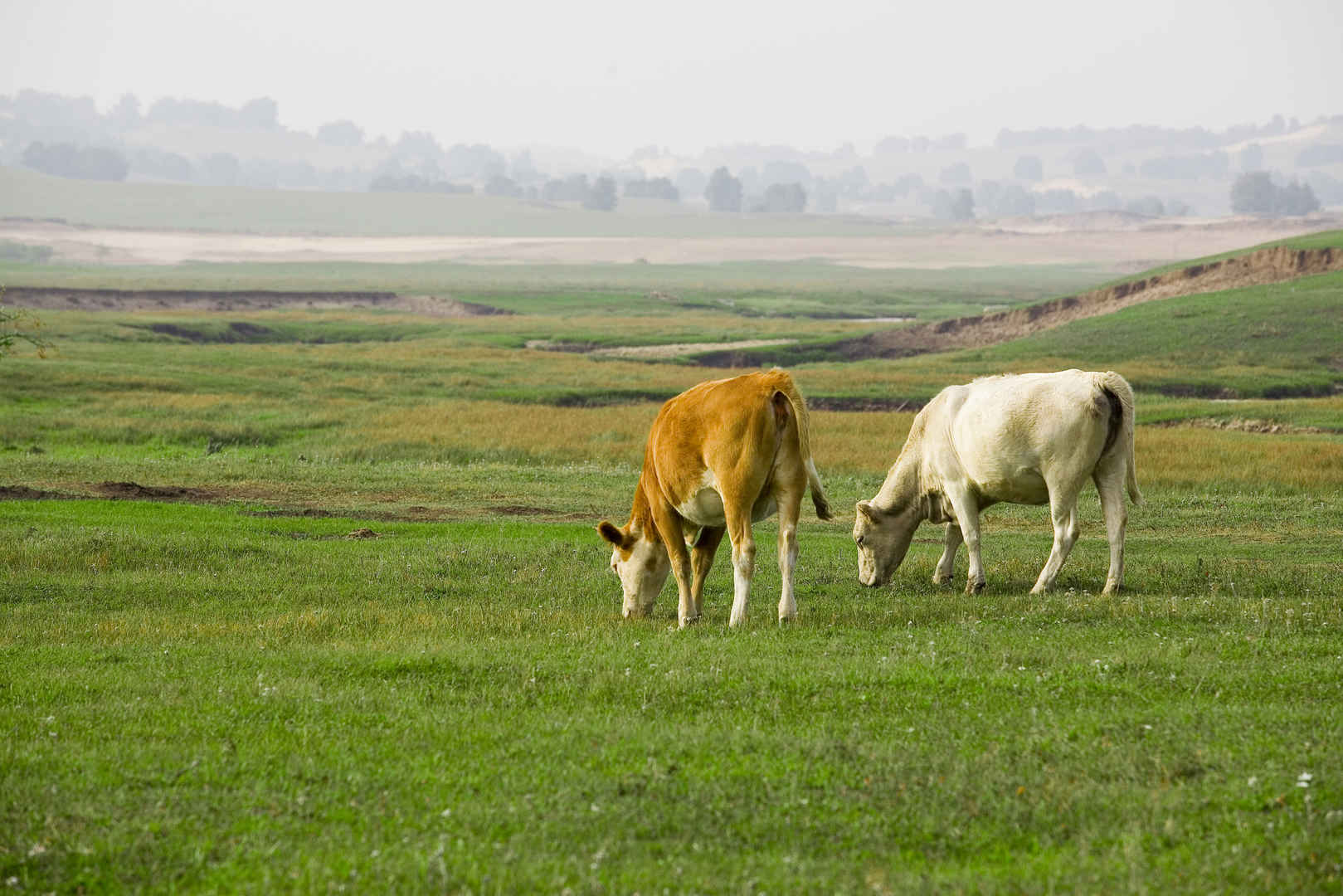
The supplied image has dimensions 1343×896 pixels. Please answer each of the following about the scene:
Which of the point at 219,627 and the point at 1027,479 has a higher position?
the point at 1027,479

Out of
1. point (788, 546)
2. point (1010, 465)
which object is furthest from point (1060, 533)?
point (788, 546)

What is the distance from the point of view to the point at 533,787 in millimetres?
8914

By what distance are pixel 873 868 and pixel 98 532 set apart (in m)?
17.0

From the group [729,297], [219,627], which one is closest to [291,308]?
[729,297]

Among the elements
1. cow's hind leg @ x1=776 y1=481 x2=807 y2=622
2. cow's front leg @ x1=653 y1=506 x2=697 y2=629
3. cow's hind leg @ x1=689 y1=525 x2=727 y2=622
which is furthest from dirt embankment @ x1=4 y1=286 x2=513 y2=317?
cow's hind leg @ x1=776 y1=481 x2=807 y2=622

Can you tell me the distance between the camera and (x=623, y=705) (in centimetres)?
1110

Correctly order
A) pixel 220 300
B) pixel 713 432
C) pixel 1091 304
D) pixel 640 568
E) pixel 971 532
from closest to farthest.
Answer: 1. pixel 713 432
2. pixel 640 568
3. pixel 971 532
4. pixel 1091 304
5. pixel 220 300

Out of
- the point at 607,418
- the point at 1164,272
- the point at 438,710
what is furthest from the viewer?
the point at 1164,272

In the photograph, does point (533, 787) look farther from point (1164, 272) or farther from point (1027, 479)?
point (1164, 272)

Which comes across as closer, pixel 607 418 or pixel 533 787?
pixel 533 787

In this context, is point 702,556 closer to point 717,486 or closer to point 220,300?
point 717,486

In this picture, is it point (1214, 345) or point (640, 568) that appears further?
point (1214, 345)

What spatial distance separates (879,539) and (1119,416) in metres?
3.54

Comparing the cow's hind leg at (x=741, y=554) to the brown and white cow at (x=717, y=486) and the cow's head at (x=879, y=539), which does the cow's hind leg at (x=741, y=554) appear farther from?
the cow's head at (x=879, y=539)
